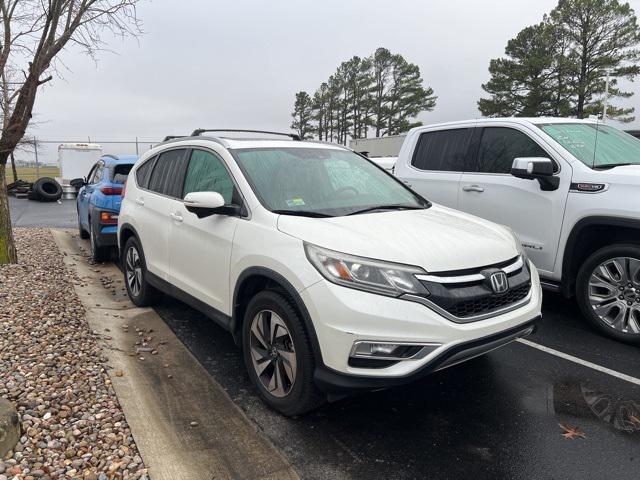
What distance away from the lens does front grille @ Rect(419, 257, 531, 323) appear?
2645 mm

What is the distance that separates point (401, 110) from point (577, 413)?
51120 millimetres

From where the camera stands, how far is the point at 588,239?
4.41m

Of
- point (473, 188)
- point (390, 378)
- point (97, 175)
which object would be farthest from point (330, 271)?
point (97, 175)

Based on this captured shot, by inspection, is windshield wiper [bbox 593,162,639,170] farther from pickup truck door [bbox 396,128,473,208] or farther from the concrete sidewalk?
the concrete sidewalk

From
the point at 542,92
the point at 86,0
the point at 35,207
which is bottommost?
the point at 35,207

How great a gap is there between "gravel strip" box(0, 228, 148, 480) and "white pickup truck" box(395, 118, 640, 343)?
385cm

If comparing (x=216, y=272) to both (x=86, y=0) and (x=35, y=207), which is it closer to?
(x=86, y=0)

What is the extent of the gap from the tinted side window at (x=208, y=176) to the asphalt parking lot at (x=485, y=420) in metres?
1.39

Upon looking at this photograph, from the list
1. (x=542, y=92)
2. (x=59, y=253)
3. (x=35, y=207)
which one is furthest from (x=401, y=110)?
(x=59, y=253)

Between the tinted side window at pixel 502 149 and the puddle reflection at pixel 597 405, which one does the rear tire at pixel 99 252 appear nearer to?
the tinted side window at pixel 502 149

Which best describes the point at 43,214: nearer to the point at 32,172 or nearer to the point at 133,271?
the point at 133,271

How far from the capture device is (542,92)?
36.2m

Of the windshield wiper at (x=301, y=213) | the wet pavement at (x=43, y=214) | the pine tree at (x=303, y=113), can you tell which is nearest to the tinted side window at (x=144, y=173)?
the windshield wiper at (x=301, y=213)

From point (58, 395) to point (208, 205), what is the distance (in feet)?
5.02
